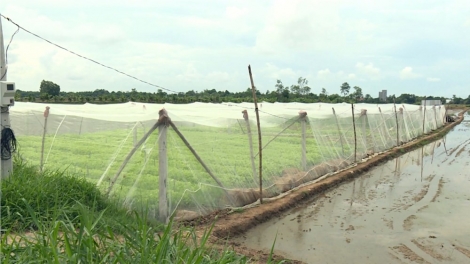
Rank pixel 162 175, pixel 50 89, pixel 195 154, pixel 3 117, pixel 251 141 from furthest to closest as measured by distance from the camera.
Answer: pixel 50 89, pixel 251 141, pixel 195 154, pixel 162 175, pixel 3 117

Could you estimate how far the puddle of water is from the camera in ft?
19.5

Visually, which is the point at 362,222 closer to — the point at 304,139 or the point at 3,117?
the point at 304,139

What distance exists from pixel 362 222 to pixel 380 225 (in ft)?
1.10

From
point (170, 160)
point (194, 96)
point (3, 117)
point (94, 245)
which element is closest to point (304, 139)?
point (170, 160)

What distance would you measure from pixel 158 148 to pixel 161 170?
356mm

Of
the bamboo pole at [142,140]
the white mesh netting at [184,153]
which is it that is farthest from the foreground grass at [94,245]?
the bamboo pole at [142,140]

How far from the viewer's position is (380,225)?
7.26 meters

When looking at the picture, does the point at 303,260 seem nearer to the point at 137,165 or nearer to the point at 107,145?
the point at 137,165

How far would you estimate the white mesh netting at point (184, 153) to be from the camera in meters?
6.50

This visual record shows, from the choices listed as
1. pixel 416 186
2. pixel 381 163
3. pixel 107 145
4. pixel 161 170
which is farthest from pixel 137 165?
pixel 381 163

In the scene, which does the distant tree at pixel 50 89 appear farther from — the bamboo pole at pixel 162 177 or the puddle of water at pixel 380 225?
the bamboo pole at pixel 162 177

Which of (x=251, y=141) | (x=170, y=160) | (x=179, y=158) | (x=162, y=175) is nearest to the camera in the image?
(x=162, y=175)

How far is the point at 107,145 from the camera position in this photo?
25.6 ft

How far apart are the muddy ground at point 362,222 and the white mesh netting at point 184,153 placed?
55 centimetres
